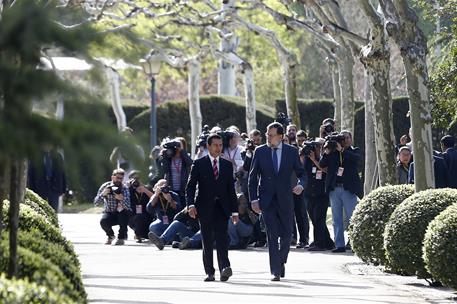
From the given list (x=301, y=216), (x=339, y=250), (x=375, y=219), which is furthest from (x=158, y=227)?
(x=375, y=219)

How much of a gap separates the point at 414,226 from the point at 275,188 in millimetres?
1990

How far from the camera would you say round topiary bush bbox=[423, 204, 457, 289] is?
45.9ft

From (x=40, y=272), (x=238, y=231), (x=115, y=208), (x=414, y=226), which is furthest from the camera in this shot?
(x=115, y=208)

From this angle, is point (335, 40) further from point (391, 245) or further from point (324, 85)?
point (324, 85)

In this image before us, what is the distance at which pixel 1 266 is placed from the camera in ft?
28.8

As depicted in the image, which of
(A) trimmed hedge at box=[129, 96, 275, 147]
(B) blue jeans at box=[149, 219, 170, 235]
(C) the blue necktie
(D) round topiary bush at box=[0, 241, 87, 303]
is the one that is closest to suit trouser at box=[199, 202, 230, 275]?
(C) the blue necktie

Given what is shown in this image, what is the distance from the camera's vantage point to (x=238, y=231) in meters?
22.9

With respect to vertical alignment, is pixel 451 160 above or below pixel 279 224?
above

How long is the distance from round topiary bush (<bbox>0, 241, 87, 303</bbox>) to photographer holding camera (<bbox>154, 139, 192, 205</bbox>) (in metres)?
15.8

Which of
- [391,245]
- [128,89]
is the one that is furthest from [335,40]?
[128,89]

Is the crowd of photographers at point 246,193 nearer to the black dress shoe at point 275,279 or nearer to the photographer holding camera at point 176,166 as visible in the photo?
the photographer holding camera at point 176,166

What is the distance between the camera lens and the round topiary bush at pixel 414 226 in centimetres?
1576

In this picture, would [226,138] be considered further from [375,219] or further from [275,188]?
[275,188]

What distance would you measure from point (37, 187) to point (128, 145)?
20.5m
